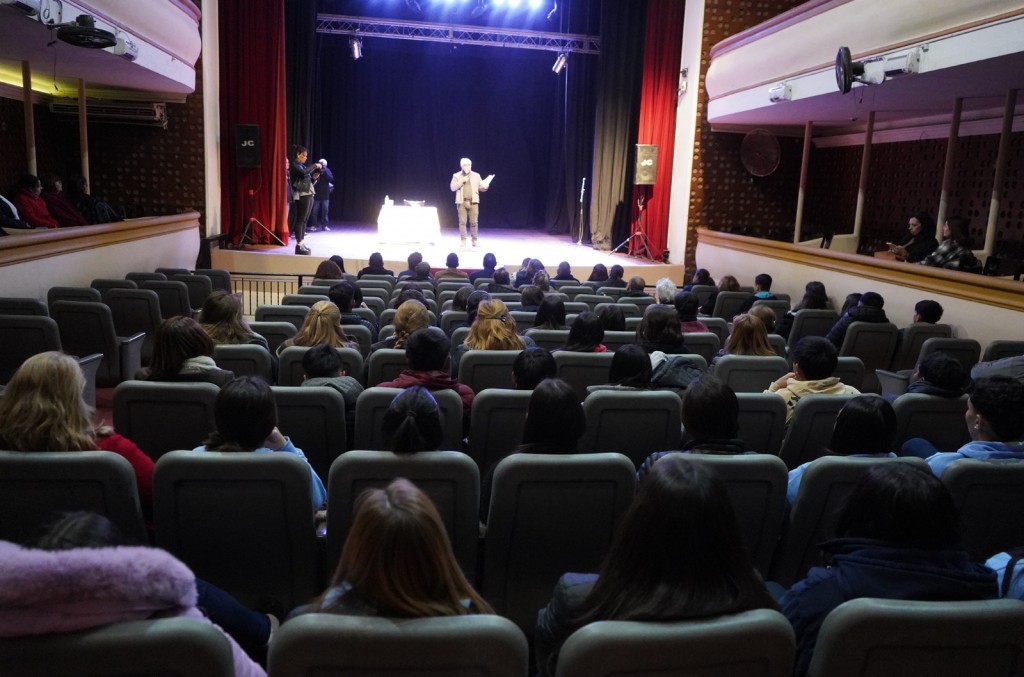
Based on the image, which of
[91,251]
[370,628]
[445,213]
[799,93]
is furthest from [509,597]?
[445,213]

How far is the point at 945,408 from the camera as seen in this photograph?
10.4ft

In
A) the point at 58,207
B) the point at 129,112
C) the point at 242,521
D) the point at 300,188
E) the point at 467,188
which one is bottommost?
the point at 242,521

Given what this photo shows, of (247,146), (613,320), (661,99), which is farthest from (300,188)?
(613,320)

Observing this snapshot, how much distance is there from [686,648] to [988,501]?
154cm

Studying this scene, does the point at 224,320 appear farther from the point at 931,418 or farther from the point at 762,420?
the point at 931,418

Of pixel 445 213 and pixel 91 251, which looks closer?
pixel 91 251

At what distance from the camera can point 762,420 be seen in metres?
3.19

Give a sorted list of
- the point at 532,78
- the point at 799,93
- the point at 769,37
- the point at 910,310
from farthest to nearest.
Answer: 1. the point at 532,78
2. the point at 769,37
3. the point at 799,93
4. the point at 910,310

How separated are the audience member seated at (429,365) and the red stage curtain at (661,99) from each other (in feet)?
31.9

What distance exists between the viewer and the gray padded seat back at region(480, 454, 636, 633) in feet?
7.16

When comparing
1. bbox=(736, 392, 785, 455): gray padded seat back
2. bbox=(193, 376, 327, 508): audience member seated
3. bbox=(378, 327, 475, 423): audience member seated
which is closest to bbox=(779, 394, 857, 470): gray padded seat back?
bbox=(736, 392, 785, 455): gray padded seat back

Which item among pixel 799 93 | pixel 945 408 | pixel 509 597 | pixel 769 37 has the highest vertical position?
pixel 769 37

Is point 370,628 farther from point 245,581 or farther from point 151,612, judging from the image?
point 245,581

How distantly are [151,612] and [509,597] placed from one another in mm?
1245
